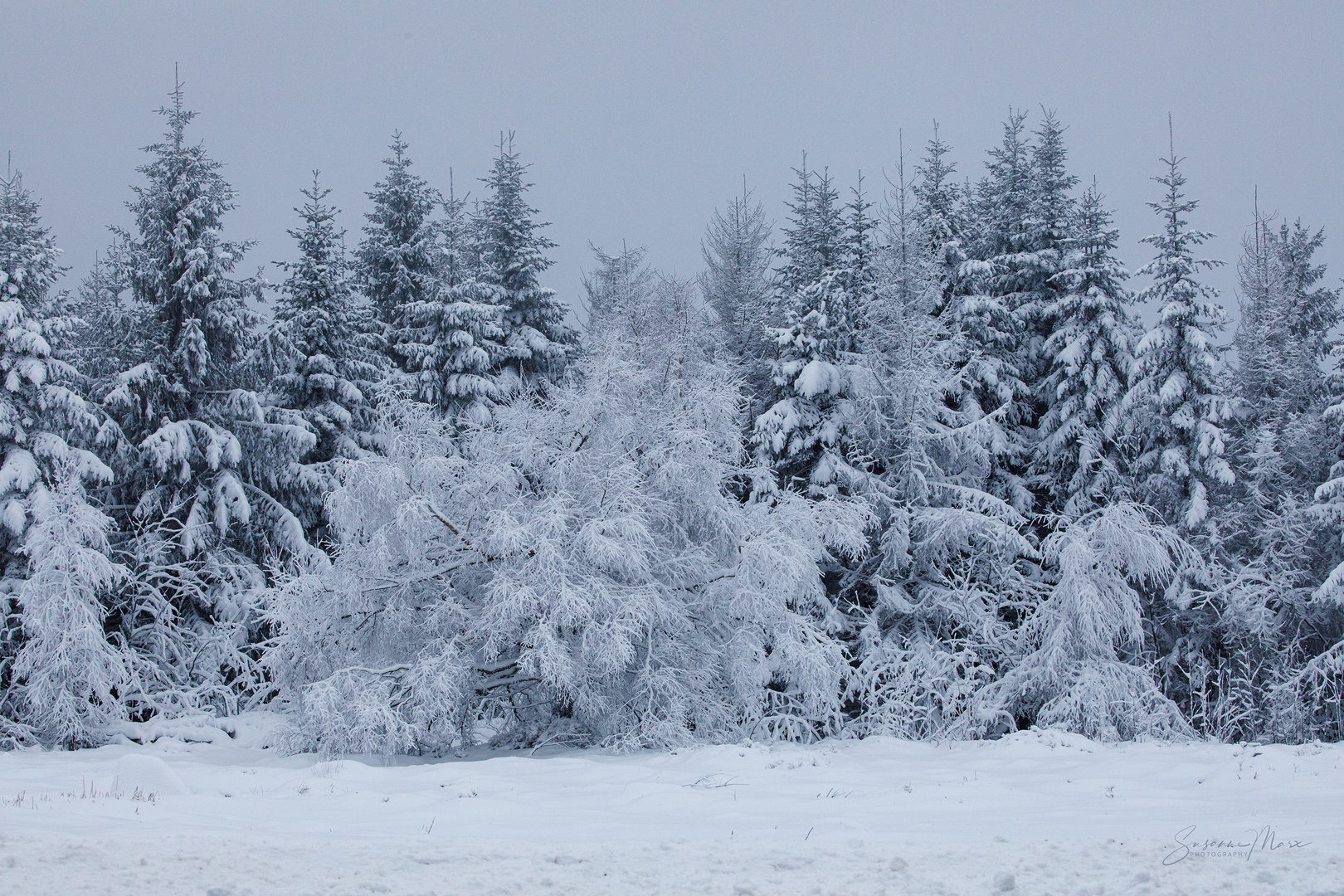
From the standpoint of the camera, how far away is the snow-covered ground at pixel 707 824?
204 inches

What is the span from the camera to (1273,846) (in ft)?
19.2

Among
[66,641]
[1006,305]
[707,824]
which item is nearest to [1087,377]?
[1006,305]

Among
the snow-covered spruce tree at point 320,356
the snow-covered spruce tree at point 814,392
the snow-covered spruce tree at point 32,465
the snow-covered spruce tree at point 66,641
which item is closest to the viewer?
the snow-covered spruce tree at point 66,641

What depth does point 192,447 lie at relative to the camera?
18078 millimetres

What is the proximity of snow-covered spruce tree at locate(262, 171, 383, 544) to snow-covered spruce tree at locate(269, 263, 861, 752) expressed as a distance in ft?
25.4

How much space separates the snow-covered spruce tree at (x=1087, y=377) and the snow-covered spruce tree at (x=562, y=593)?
8.80 m

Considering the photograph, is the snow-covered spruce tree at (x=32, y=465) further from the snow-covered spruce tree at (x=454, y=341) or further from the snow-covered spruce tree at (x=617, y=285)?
the snow-covered spruce tree at (x=617, y=285)

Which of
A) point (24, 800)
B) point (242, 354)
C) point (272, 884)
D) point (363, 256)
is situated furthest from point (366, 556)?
point (363, 256)

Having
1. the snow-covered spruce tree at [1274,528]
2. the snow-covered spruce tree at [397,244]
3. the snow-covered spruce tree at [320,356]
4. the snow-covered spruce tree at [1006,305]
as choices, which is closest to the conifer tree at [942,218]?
the snow-covered spruce tree at [1006,305]

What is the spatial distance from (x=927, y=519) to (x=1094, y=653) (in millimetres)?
4269

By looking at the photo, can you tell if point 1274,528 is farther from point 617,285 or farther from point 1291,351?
point 617,285

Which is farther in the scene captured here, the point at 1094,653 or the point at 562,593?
the point at 1094,653

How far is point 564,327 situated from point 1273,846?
835 inches

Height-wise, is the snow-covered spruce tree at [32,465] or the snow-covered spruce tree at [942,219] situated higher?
the snow-covered spruce tree at [942,219]
